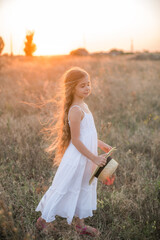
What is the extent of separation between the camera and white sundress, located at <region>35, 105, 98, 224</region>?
1.73 m

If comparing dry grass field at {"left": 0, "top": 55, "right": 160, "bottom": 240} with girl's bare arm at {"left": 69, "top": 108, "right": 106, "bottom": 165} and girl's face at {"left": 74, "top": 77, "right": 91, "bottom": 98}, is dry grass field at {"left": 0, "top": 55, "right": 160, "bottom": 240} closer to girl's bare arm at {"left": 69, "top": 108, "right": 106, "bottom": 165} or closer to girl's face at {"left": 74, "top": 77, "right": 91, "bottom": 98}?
girl's bare arm at {"left": 69, "top": 108, "right": 106, "bottom": 165}

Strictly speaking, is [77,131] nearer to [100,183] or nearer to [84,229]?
[84,229]

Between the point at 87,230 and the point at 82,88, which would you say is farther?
the point at 87,230

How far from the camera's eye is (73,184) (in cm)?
176

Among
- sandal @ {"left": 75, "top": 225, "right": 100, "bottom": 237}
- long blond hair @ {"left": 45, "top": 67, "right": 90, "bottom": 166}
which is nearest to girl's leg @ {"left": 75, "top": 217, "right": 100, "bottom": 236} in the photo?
sandal @ {"left": 75, "top": 225, "right": 100, "bottom": 237}

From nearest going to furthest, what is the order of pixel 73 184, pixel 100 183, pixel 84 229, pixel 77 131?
pixel 77 131
pixel 73 184
pixel 84 229
pixel 100 183

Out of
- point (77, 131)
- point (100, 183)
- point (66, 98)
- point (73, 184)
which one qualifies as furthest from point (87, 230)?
point (66, 98)

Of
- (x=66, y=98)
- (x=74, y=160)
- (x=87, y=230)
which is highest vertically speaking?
(x=66, y=98)

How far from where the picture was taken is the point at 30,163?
2928 mm

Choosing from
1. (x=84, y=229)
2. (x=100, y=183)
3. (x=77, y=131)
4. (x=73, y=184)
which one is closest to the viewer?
(x=77, y=131)

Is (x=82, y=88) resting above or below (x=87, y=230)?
above

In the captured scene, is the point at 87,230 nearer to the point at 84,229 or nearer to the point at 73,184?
the point at 84,229

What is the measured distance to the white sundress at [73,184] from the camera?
1727 millimetres

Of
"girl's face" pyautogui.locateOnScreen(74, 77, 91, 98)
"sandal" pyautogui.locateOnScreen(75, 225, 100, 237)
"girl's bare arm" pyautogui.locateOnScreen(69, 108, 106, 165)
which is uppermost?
"girl's face" pyautogui.locateOnScreen(74, 77, 91, 98)
